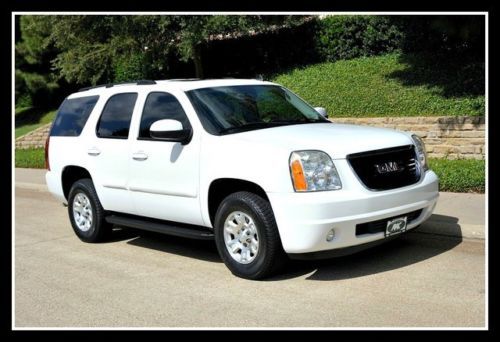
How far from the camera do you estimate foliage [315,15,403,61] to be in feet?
56.7

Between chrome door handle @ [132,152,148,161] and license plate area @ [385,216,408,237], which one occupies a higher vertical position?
chrome door handle @ [132,152,148,161]

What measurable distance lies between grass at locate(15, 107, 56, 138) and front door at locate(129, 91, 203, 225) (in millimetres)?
19303

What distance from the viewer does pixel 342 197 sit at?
5.30 metres

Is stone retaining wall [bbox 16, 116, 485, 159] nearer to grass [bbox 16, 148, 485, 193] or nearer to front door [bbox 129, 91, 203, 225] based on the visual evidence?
grass [bbox 16, 148, 485, 193]

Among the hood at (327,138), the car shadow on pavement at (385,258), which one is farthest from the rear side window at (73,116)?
the car shadow on pavement at (385,258)

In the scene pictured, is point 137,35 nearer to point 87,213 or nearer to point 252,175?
point 87,213

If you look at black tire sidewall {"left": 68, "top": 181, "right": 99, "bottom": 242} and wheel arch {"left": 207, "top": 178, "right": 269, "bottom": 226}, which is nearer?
wheel arch {"left": 207, "top": 178, "right": 269, "bottom": 226}

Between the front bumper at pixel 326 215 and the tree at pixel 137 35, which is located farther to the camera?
the tree at pixel 137 35

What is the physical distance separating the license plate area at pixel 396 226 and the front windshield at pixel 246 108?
1.55 meters

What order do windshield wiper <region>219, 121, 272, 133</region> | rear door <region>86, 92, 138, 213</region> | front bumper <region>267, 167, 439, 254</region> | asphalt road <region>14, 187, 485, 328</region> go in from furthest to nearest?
rear door <region>86, 92, 138, 213</region> < windshield wiper <region>219, 121, 272, 133</region> < front bumper <region>267, 167, 439, 254</region> < asphalt road <region>14, 187, 485, 328</region>

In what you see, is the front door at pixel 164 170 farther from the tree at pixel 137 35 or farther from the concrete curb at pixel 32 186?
the tree at pixel 137 35

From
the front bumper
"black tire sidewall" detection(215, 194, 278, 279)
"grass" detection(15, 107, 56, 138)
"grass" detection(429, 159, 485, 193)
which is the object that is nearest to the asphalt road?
"black tire sidewall" detection(215, 194, 278, 279)

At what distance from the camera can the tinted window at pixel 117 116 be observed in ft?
23.5
